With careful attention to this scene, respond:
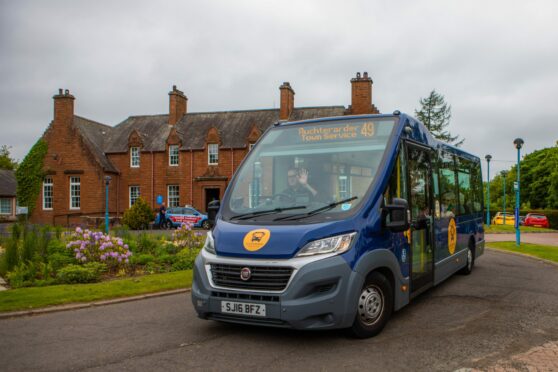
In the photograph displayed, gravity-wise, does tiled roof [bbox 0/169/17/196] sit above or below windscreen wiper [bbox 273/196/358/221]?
above

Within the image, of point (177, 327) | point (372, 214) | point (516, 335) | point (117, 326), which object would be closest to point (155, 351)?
point (177, 327)

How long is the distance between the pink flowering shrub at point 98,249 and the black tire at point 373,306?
694 cm

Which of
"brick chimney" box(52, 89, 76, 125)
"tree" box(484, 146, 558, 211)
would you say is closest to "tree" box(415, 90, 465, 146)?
"tree" box(484, 146, 558, 211)

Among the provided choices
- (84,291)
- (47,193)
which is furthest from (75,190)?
(84,291)

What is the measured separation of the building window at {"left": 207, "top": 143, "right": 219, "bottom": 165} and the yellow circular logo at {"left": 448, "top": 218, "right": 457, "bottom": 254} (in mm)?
31340

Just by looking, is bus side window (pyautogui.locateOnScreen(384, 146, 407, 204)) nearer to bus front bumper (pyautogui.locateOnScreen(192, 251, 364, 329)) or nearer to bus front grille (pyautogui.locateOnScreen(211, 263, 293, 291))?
bus front bumper (pyautogui.locateOnScreen(192, 251, 364, 329))

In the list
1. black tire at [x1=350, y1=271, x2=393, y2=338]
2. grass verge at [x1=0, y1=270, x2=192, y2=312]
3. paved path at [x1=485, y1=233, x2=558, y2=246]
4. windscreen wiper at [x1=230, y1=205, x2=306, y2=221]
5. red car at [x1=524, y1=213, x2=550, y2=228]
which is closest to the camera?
black tire at [x1=350, y1=271, x2=393, y2=338]

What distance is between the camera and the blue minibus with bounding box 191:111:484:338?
496 centimetres

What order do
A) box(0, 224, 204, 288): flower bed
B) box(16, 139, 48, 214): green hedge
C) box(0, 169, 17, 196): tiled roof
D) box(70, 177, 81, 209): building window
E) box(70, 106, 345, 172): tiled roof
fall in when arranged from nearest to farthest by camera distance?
box(0, 224, 204, 288): flower bed < box(70, 106, 345, 172): tiled roof < box(70, 177, 81, 209): building window < box(16, 139, 48, 214): green hedge < box(0, 169, 17, 196): tiled roof

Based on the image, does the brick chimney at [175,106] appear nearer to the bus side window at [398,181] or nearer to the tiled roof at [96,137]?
the tiled roof at [96,137]

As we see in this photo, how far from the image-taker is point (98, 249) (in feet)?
35.9

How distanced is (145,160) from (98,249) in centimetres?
3057

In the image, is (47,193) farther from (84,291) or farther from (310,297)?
(310,297)

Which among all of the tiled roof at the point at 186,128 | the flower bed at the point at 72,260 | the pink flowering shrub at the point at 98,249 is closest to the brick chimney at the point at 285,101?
the tiled roof at the point at 186,128
